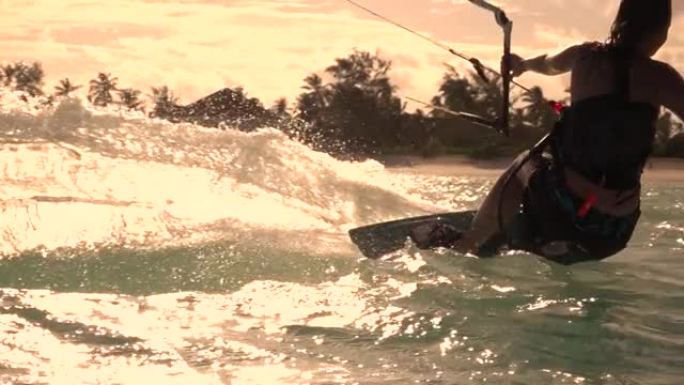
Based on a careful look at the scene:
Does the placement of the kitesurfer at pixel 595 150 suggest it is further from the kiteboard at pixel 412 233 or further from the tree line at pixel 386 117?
the tree line at pixel 386 117

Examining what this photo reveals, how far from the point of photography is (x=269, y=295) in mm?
6730

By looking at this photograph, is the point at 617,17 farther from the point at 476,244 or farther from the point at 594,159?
the point at 476,244

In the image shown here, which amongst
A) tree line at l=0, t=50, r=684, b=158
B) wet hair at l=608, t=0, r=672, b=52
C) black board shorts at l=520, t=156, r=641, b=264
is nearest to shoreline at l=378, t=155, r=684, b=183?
tree line at l=0, t=50, r=684, b=158

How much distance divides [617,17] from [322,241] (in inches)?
152

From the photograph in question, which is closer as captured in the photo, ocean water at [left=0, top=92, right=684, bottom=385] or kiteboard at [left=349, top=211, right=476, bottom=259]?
ocean water at [left=0, top=92, right=684, bottom=385]

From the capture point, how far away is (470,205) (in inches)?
695

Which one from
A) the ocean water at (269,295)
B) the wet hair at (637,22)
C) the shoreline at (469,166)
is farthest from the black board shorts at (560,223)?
the shoreline at (469,166)

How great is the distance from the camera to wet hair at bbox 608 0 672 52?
20.1 ft

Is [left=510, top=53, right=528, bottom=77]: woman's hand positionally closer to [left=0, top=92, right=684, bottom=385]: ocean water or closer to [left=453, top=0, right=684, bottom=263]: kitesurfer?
[left=453, top=0, right=684, bottom=263]: kitesurfer

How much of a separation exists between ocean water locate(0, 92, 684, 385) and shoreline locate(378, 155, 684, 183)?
75.6 feet

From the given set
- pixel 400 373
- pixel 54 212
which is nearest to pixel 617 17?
pixel 400 373

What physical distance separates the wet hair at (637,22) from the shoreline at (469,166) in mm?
27754

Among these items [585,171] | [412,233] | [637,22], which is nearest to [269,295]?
[585,171]

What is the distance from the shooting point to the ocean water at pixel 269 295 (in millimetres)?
5098
